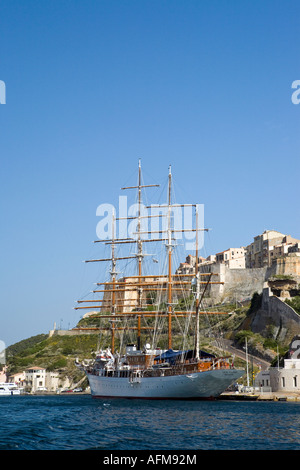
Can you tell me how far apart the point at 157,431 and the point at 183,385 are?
86.5ft

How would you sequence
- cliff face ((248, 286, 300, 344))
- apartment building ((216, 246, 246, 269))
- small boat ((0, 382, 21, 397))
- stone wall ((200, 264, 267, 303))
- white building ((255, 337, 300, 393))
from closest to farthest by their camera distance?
white building ((255, 337, 300, 393)), cliff face ((248, 286, 300, 344)), small boat ((0, 382, 21, 397)), stone wall ((200, 264, 267, 303)), apartment building ((216, 246, 246, 269))

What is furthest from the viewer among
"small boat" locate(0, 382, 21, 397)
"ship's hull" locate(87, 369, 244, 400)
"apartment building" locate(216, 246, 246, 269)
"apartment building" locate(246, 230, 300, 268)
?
"apartment building" locate(216, 246, 246, 269)

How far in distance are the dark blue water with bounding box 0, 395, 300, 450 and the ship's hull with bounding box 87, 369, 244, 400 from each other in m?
12.4

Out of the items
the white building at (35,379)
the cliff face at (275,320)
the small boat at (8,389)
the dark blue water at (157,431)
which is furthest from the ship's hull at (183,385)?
the small boat at (8,389)

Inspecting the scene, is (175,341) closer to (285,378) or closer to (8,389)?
(8,389)

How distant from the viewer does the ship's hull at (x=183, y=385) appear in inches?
2109

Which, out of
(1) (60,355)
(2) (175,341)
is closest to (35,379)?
→ (1) (60,355)

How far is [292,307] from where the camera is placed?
86500mm

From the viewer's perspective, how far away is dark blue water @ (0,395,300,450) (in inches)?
977

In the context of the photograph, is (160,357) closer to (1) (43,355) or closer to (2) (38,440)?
(2) (38,440)

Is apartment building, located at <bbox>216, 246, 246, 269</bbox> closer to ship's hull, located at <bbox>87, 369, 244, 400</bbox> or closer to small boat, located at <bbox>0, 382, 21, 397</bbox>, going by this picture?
small boat, located at <bbox>0, 382, 21, 397</bbox>

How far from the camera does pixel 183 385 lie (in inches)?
2162

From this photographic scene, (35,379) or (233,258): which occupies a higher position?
(233,258)

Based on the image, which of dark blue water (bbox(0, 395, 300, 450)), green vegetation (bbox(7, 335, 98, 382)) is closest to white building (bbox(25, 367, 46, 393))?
green vegetation (bbox(7, 335, 98, 382))
